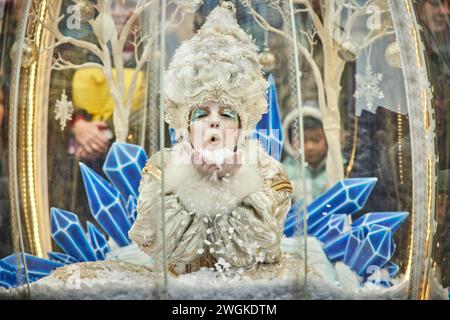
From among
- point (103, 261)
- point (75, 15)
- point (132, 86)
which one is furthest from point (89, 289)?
point (75, 15)

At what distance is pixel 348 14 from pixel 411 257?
25.7 inches

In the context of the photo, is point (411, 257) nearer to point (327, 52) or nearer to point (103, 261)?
point (327, 52)

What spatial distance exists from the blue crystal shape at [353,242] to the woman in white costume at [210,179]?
0.57ft

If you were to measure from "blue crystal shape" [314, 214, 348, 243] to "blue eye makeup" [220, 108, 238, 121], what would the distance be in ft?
1.16

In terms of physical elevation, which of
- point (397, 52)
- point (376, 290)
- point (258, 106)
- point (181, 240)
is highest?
point (397, 52)

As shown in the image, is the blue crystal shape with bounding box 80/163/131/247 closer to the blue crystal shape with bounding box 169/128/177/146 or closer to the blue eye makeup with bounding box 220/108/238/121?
the blue crystal shape with bounding box 169/128/177/146

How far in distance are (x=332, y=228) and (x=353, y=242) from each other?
2.5 inches

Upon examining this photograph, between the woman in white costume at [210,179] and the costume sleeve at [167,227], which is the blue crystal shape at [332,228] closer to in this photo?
the woman in white costume at [210,179]

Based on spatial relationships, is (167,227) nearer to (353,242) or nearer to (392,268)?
(353,242)

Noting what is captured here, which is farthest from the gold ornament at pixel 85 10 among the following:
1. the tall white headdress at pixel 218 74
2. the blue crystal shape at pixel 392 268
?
the blue crystal shape at pixel 392 268

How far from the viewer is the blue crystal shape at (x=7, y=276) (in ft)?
6.65

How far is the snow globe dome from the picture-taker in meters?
1.95

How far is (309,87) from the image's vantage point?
1976 millimetres

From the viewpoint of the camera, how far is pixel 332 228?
77.7 inches
